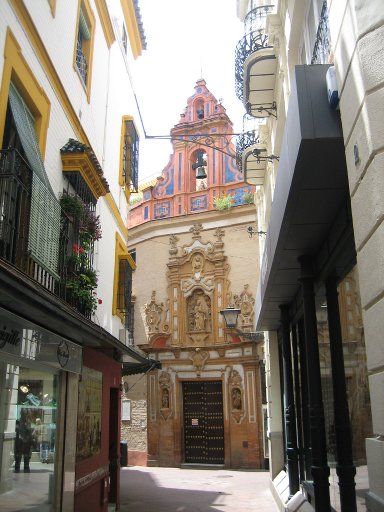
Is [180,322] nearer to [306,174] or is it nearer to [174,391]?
[174,391]

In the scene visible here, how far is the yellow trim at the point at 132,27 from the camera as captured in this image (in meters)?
14.4

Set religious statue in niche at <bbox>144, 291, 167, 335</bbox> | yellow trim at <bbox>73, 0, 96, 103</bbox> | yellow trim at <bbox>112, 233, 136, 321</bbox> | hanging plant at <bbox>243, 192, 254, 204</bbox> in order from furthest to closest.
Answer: religious statue in niche at <bbox>144, 291, 167, 335</bbox> < hanging plant at <bbox>243, 192, 254, 204</bbox> < yellow trim at <bbox>112, 233, 136, 321</bbox> < yellow trim at <bbox>73, 0, 96, 103</bbox>

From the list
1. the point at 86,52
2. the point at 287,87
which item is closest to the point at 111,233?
the point at 86,52

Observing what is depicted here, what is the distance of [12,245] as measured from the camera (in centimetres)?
541

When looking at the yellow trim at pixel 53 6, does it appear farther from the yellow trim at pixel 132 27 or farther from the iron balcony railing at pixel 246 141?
the yellow trim at pixel 132 27

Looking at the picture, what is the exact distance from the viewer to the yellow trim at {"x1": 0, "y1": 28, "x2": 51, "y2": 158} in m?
5.94

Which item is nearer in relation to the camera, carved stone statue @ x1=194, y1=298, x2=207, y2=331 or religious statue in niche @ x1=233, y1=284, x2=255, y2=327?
religious statue in niche @ x1=233, y1=284, x2=255, y2=327

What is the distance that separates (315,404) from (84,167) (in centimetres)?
514

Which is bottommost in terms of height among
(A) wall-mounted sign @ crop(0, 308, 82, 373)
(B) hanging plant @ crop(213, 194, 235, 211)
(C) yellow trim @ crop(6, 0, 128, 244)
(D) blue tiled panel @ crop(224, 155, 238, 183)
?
(A) wall-mounted sign @ crop(0, 308, 82, 373)

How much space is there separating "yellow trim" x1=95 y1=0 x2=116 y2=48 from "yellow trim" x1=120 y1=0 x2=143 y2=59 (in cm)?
254

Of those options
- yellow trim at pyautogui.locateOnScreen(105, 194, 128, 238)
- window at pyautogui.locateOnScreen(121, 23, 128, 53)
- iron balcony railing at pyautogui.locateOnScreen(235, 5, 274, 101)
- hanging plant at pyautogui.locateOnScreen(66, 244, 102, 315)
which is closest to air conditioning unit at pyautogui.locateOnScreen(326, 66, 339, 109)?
hanging plant at pyautogui.locateOnScreen(66, 244, 102, 315)

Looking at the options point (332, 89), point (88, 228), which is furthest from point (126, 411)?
point (332, 89)

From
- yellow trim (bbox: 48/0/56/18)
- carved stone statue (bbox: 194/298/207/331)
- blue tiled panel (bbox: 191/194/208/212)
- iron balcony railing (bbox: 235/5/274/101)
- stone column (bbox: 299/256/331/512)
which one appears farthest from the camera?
blue tiled panel (bbox: 191/194/208/212)

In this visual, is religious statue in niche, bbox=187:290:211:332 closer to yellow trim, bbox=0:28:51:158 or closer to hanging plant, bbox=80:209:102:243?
hanging plant, bbox=80:209:102:243
